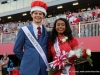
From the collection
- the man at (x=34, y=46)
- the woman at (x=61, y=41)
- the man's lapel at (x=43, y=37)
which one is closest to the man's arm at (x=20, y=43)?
the man at (x=34, y=46)

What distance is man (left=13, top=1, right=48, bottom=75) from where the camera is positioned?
4.39 m

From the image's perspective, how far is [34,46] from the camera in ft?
14.5

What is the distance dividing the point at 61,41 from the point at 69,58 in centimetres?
32

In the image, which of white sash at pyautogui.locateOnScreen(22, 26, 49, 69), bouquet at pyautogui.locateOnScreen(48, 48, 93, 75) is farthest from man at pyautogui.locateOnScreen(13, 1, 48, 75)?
bouquet at pyautogui.locateOnScreen(48, 48, 93, 75)

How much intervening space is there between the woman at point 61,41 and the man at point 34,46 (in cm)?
13

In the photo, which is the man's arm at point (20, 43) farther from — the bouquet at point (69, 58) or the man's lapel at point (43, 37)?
the bouquet at point (69, 58)

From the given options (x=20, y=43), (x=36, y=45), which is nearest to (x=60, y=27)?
(x=36, y=45)

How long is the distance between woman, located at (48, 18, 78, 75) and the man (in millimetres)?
132

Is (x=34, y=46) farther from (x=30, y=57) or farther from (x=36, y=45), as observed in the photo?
(x=30, y=57)

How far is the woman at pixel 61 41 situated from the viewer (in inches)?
179

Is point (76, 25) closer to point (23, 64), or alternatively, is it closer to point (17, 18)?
point (23, 64)

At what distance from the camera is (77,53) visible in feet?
14.4

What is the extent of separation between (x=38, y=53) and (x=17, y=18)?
28793mm

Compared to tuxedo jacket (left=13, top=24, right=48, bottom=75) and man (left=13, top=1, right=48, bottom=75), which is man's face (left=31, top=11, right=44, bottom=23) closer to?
man (left=13, top=1, right=48, bottom=75)
